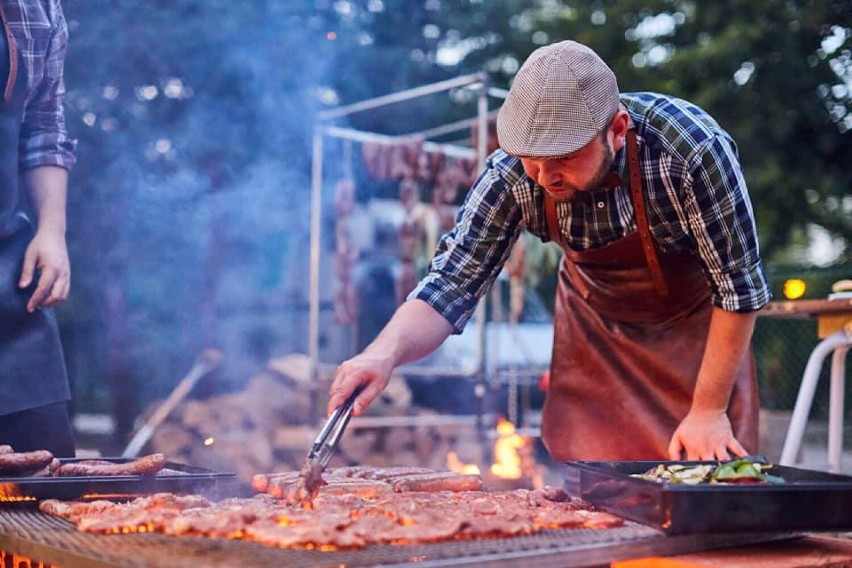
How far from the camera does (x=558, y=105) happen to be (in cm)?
276

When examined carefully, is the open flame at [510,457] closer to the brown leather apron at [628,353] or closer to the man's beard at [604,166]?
the brown leather apron at [628,353]

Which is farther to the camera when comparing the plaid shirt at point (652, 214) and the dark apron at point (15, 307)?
the dark apron at point (15, 307)

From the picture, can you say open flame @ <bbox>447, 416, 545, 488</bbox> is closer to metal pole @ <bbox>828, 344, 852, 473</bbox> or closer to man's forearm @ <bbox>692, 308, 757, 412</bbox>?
metal pole @ <bbox>828, 344, 852, 473</bbox>

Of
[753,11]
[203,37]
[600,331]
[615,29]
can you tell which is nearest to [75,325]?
[203,37]

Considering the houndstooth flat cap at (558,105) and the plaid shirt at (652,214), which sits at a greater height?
the houndstooth flat cap at (558,105)

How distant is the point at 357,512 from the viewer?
96.6 inches

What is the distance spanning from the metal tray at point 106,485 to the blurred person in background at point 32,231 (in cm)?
83

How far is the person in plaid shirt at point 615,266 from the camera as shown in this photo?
286 cm

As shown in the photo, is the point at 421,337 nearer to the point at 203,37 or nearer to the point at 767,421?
the point at 767,421

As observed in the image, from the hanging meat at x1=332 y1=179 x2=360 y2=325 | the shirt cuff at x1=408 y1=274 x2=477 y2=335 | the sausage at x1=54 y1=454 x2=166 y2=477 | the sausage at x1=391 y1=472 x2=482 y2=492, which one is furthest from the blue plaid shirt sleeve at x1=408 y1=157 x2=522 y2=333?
the hanging meat at x1=332 y1=179 x2=360 y2=325

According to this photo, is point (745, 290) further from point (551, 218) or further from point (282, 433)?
point (282, 433)

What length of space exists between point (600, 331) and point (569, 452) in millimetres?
527

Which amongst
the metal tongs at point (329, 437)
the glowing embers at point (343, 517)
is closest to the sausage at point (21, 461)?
the glowing embers at point (343, 517)

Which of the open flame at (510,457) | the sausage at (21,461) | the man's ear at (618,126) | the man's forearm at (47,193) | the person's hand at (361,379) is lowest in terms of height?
the open flame at (510,457)
